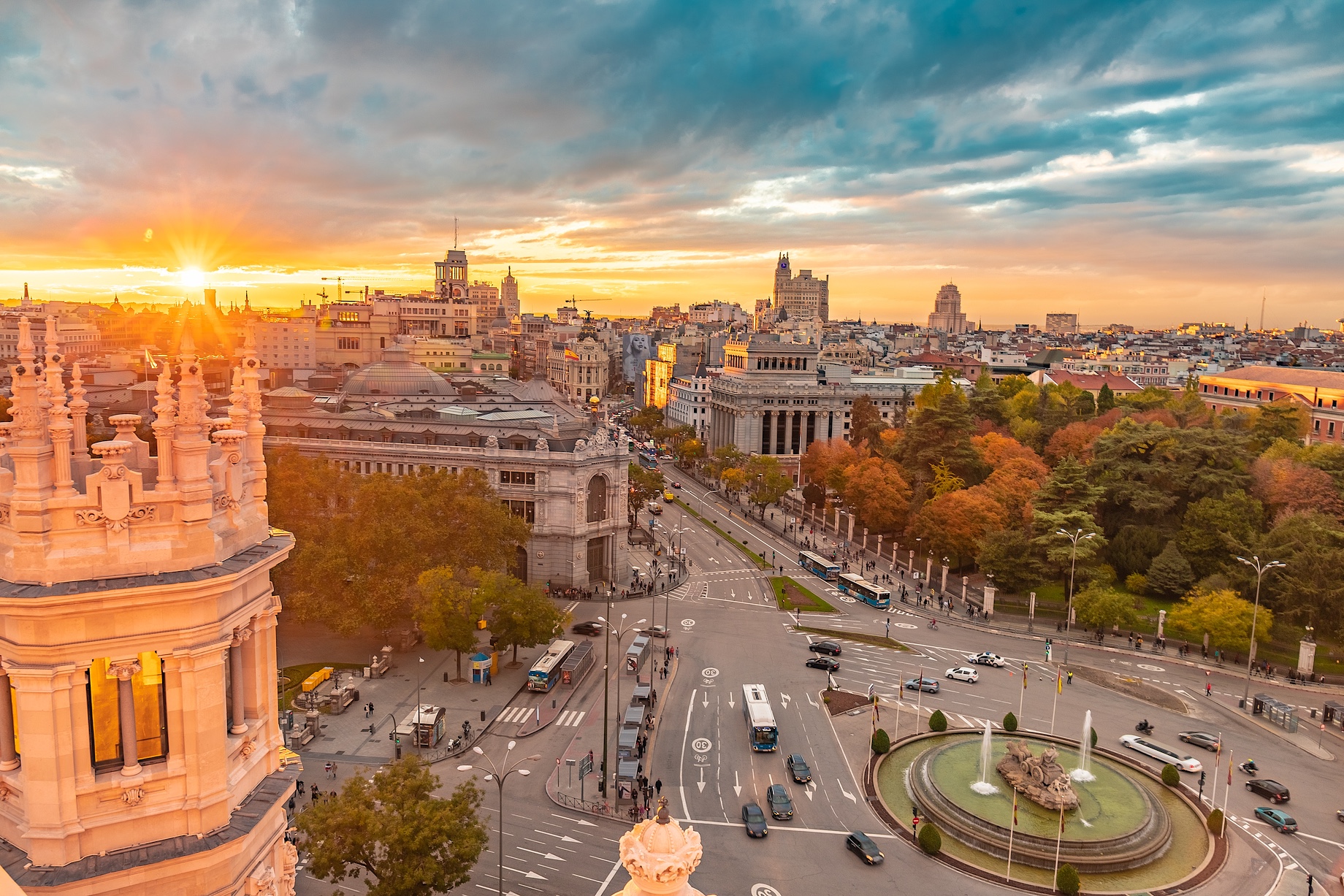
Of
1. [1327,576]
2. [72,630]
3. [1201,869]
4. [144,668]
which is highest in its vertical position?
[72,630]

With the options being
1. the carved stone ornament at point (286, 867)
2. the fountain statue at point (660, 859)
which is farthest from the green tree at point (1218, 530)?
the fountain statue at point (660, 859)

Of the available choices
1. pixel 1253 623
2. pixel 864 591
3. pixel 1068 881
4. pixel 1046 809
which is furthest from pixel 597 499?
pixel 1253 623

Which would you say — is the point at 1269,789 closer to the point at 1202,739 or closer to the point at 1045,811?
the point at 1202,739

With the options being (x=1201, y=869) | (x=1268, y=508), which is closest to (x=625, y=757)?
(x=1201, y=869)

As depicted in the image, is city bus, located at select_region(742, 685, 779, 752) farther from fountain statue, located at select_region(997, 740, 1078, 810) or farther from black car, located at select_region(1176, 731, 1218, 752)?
black car, located at select_region(1176, 731, 1218, 752)

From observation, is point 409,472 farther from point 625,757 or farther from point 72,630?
point 72,630
